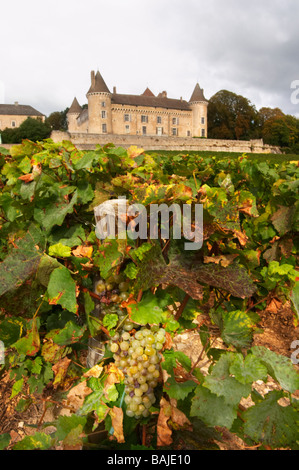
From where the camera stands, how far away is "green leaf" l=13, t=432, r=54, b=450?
1.00 metres

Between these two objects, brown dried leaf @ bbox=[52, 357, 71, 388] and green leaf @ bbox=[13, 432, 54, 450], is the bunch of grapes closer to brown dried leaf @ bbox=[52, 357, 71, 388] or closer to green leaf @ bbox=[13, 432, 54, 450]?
green leaf @ bbox=[13, 432, 54, 450]

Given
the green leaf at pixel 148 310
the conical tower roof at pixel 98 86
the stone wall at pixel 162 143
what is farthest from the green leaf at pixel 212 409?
the conical tower roof at pixel 98 86

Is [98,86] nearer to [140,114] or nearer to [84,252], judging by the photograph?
[140,114]

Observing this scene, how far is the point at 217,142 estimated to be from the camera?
46125 millimetres

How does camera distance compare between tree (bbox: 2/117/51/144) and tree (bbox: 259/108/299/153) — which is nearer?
tree (bbox: 2/117/51/144)

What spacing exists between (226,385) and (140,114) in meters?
53.2

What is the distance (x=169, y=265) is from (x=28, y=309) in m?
0.92

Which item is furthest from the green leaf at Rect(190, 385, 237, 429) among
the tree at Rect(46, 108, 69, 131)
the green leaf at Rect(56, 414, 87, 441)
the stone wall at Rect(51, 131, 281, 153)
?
the tree at Rect(46, 108, 69, 131)

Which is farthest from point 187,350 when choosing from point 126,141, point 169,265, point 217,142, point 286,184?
point 217,142

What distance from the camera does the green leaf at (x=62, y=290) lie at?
125 cm

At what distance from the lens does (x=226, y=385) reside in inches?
37.2

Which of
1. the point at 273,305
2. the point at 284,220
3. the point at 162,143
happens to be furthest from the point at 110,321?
the point at 162,143

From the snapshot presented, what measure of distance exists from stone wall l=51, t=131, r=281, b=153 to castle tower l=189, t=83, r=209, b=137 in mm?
7380
